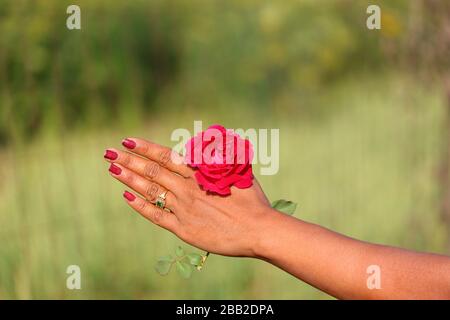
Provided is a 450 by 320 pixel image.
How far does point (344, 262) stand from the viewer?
1.47m

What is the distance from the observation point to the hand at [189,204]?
59.6 inches

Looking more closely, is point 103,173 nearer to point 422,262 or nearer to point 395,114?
point 395,114

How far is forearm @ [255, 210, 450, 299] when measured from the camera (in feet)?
4.82

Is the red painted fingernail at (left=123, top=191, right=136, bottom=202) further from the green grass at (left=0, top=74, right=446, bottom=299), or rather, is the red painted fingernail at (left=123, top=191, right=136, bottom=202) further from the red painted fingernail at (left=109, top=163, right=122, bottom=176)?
the green grass at (left=0, top=74, right=446, bottom=299)

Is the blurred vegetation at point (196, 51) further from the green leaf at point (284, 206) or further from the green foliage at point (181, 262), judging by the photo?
the green leaf at point (284, 206)

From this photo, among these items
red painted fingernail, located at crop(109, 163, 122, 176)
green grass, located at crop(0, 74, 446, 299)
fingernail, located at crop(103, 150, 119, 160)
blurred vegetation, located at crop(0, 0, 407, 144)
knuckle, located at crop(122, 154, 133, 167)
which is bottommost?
green grass, located at crop(0, 74, 446, 299)

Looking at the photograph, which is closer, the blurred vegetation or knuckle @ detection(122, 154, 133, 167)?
knuckle @ detection(122, 154, 133, 167)

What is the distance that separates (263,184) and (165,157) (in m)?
2.69

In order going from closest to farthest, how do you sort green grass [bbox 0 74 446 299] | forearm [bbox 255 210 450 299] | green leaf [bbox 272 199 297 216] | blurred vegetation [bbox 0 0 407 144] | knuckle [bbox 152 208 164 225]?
forearm [bbox 255 210 450 299] → knuckle [bbox 152 208 164 225] → green leaf [bbox 272 199 297 216] → green grass [bbox 0 74 446 299] → blurred vegetation [bbox 0 0 407 144]

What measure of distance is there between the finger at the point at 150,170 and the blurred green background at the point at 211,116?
1.42m

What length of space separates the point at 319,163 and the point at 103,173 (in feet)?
4.24

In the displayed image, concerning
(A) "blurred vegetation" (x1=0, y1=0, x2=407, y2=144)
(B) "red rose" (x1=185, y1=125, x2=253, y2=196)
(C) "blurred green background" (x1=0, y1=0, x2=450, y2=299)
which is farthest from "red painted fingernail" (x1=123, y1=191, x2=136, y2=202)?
(A) "blurred vegetation" (x1=0, y1=0, x2=407, y2=144)

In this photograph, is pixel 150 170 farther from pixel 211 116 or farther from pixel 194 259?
pixel 211 116

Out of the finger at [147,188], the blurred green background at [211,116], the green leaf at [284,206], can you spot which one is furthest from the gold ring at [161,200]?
the blurred green background at [211,116]
